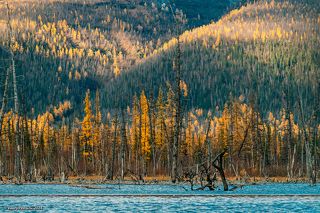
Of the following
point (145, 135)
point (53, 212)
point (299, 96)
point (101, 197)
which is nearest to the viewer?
point (53, 212)

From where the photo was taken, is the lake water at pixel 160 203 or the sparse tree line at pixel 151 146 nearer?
the lake water at pixel 160 203

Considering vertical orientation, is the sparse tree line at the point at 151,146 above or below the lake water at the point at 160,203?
above

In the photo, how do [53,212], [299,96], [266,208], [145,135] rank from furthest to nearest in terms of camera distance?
[145,135], [299,96], [266,208], [53,212]

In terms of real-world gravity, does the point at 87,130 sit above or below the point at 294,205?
above

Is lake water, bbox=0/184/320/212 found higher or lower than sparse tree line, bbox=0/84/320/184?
lower

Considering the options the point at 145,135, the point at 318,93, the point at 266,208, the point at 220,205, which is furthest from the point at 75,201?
the point at 145,135

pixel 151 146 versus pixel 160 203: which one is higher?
pixel 151 146

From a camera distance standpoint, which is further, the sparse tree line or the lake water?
the sparse tree line

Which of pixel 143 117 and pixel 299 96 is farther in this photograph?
pixel 143 117

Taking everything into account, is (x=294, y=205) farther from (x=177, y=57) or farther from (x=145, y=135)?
(x=145, y=135)

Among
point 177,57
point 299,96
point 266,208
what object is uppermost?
point 177,57

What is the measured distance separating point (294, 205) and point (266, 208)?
2486 mm

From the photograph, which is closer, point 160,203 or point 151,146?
point 160,203

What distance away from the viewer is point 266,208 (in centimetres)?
2742
